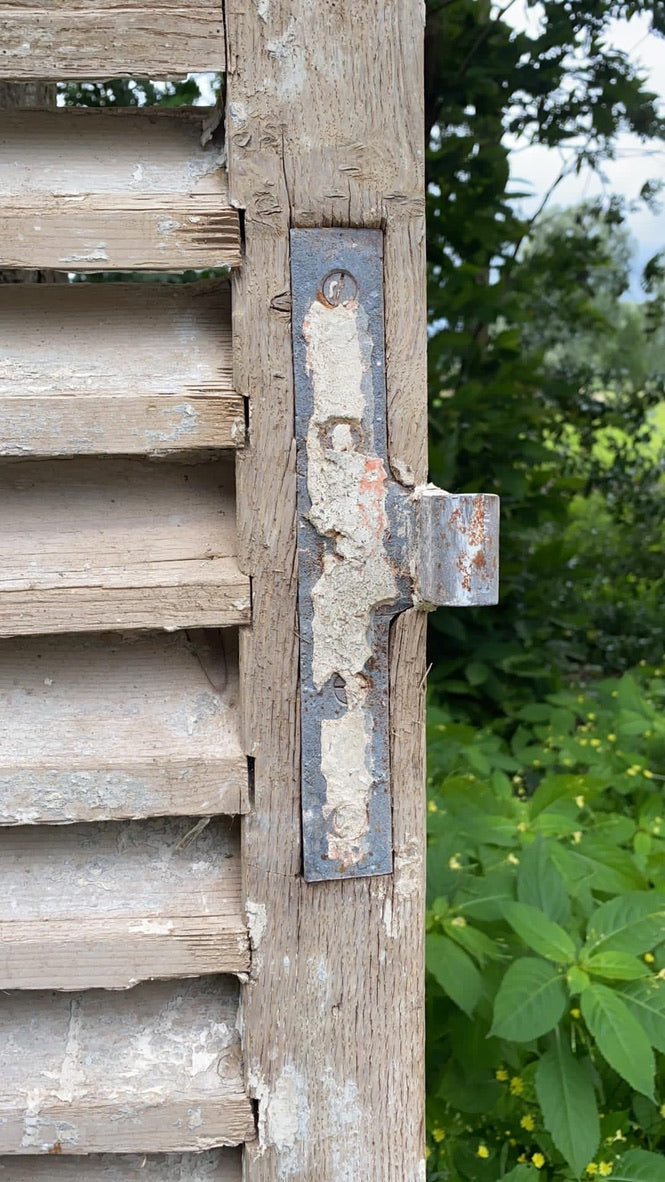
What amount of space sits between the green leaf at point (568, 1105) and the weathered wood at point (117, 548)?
86 centimetres

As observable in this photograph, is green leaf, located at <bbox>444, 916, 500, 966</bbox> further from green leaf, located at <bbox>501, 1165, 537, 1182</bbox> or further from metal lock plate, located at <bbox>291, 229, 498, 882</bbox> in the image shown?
metal lock plate, located at <bbox>291, 229, 498, 882</bbox>

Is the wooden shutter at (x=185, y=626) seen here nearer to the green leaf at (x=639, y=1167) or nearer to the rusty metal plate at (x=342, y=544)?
the rusty metal plate at (x=342, y=544)

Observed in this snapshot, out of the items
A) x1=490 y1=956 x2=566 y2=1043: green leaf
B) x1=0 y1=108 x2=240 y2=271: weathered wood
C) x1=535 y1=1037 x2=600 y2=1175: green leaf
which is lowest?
x1=535 y1=1037 x2=600 y2=1175: green leaf

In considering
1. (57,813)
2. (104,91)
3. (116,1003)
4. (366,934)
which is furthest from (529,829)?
(104,91)

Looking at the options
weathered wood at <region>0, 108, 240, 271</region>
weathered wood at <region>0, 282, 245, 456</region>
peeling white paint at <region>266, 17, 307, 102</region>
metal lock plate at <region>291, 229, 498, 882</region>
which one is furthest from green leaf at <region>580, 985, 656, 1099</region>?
peeling white paint at <region>266, 17, 307, 102</region>

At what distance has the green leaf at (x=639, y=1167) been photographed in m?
1.38

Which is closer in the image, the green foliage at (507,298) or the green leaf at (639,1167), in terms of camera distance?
the green leaf at (639,1167)

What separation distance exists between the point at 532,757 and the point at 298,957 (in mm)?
2065

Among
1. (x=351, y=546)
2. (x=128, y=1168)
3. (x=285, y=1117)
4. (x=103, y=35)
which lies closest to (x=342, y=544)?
(x=351, y=546)

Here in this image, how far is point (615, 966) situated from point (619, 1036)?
12 centimetres

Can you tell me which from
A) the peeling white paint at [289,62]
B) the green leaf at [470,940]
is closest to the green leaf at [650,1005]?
the green leaf at [470,940]

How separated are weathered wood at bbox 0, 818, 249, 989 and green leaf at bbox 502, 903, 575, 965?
55cm

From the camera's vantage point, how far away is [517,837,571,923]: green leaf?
150 centimetres

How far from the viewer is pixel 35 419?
94 cm
